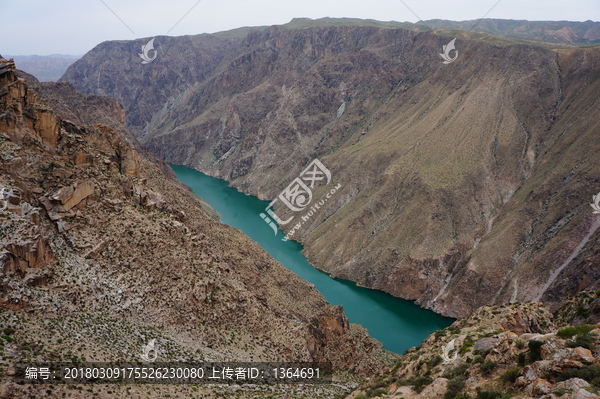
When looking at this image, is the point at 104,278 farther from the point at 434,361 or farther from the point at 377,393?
the point at 434,361

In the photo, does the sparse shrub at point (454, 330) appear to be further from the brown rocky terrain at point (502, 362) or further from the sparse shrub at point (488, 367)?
the sparse shrub at point (488, 367)

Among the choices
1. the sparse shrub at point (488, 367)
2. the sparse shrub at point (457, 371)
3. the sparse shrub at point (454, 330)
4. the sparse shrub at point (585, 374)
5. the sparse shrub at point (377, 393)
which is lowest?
the sparse shrub at point (377, 393)

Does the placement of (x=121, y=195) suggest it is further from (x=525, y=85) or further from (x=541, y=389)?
(x=525, y=85)

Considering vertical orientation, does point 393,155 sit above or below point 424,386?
above

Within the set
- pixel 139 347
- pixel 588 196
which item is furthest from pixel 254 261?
pixel 588 196

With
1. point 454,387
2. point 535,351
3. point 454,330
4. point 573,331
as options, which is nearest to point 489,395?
point 454,387

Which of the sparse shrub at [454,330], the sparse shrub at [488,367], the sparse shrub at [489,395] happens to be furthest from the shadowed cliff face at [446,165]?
the sparse shrub at [489,395]

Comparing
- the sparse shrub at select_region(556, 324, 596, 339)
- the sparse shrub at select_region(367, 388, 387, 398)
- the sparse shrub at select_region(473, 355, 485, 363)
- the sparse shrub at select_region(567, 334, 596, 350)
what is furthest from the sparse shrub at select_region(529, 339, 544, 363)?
the sparse shrub at select_region(367, 388, 387, 398)
